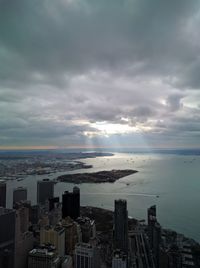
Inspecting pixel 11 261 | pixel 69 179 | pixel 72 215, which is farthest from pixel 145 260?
pixel 69 179

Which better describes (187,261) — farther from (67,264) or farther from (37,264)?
(37,264)

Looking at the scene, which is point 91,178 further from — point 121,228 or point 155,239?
point 155,239

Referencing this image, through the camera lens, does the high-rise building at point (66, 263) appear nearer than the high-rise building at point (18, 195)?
Yes

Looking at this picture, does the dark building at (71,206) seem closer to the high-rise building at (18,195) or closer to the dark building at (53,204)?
the dark building at (53,204)

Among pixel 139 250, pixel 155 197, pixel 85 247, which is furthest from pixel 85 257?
pixel 155 197

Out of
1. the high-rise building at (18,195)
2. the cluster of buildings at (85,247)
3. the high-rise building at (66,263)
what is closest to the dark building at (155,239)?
the cluster of buildings at (85,247)

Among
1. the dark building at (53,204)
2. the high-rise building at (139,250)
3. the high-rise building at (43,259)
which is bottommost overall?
the high-rise building at (139,250)

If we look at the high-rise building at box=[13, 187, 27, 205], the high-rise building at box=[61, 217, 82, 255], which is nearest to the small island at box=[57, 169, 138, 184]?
the high-rise building at box=[13, 187, 27, 205]
